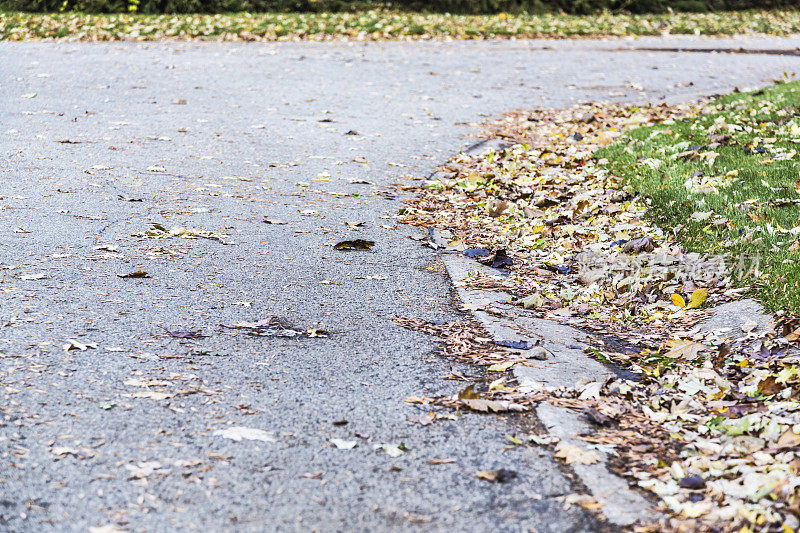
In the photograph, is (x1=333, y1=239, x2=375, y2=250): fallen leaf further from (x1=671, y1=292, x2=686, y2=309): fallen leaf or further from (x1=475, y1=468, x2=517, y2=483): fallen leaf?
(x1=475, y1=468, x2=517, y2=483): fallen leaf

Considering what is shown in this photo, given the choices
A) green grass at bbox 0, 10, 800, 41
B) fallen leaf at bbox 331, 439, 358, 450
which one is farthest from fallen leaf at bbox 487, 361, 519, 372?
green grass at bbox 0, 10, 800, 41

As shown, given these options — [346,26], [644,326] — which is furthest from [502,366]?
[346,26]

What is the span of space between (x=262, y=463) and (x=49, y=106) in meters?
6.81

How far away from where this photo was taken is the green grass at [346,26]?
1317 cm

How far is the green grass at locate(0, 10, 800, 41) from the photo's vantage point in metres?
13.2

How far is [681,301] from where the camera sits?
420cm

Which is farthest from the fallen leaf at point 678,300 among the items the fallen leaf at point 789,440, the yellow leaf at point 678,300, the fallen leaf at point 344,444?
the fallen leaf at point 344,444

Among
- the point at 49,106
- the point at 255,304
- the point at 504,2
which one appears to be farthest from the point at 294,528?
the point at 504,2

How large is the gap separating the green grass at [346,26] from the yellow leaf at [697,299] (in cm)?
1043

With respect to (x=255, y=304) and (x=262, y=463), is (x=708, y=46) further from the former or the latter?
(x=262, y=463)

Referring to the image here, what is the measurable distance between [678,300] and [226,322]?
2.30 meters

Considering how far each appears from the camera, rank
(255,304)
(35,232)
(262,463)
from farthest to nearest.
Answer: (35,232), (255,304), (262,463)

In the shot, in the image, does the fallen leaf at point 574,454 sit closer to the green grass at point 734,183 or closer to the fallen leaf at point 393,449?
the fallen leaf at point 393,449

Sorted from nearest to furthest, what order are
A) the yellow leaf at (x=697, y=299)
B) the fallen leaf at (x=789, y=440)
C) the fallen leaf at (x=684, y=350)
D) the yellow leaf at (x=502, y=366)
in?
the fallen leaf at (x=789, y=440) → the yellow leaf at (x=502, y=366) → the fallen leaf at (x=684, y=350) → the yellow leaf at (x=697, y=299)
